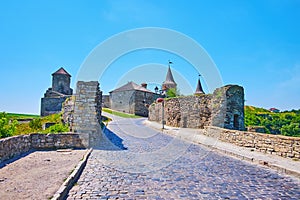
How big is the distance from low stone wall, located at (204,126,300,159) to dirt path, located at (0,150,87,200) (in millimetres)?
7195

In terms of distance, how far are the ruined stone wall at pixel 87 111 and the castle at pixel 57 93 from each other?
41.7 meters

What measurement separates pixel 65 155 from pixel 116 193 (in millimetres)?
4653

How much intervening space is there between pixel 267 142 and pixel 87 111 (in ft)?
26.1

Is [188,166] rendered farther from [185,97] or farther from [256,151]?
[185,97]

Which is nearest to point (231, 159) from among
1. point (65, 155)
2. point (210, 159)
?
point (210, 159)

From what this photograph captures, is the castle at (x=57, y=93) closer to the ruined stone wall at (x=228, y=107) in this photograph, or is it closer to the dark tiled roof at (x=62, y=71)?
the dark tiled roof at (x=62, y=71)

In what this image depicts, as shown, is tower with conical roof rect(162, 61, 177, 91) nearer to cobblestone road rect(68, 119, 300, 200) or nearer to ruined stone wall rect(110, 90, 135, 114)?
ruined stone wall rect(110, 90, 135, 114)

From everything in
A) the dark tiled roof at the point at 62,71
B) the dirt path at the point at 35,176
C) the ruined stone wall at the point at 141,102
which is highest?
the dark tiled roof at the point at 62,71

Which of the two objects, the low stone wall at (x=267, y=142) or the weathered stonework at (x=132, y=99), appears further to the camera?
the weathered stonework at (x=132, y=99)

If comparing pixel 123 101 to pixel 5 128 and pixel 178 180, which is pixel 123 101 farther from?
pixel 178 180

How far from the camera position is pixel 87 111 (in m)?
11.1

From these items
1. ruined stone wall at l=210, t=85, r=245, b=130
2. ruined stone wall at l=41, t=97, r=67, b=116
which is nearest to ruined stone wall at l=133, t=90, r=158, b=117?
ruined stone wall at l=41, t=97, r=67, b=116

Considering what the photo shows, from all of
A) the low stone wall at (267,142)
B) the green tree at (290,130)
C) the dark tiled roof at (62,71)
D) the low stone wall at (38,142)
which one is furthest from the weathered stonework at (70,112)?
the dark tiled roof at (62,71)

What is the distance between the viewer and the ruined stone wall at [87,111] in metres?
10.9
